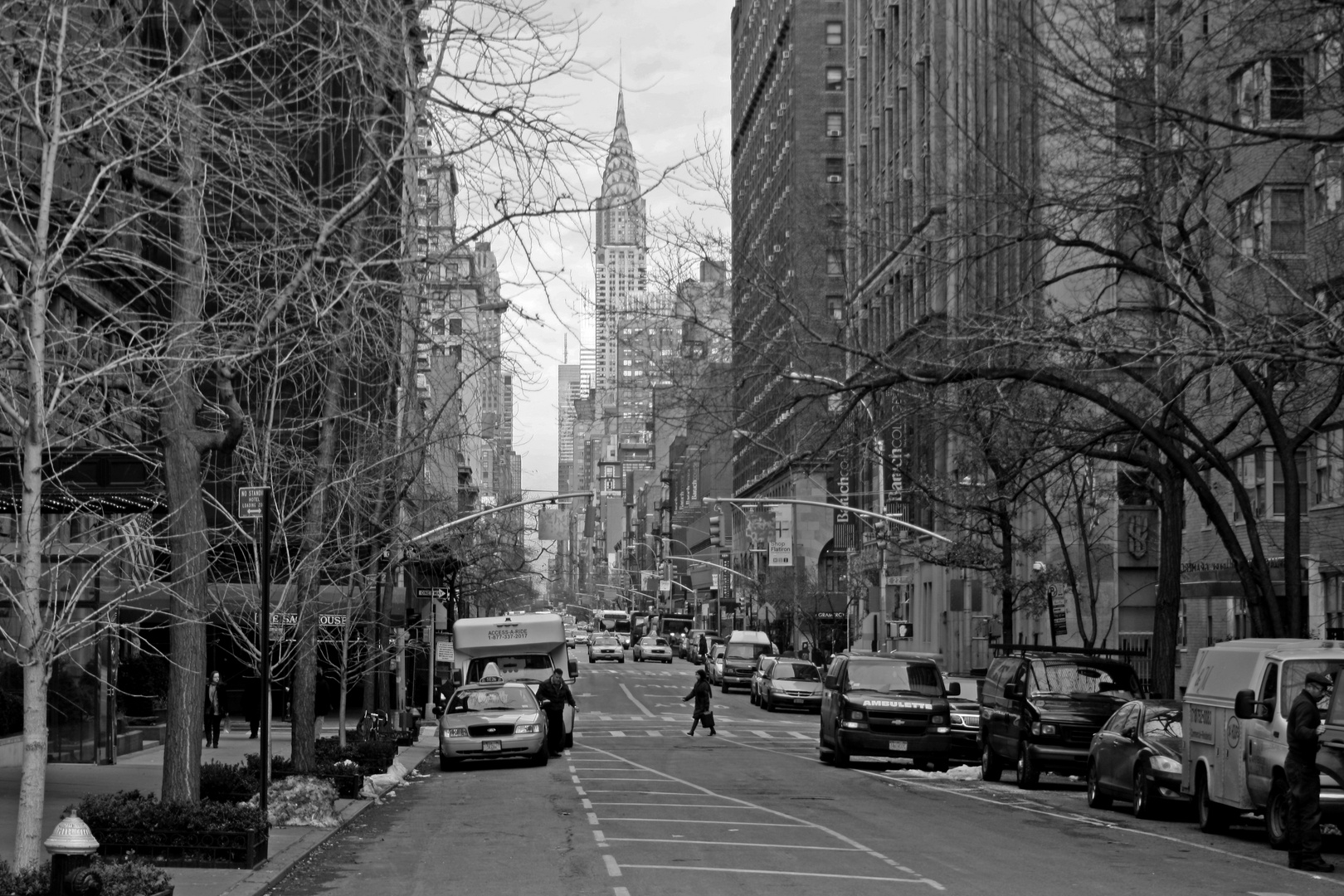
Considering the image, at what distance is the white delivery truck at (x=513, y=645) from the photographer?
1769 inches

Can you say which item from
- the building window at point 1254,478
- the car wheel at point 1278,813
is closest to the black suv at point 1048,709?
the car wheel at point 1278,813

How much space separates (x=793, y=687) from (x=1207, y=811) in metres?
40.2

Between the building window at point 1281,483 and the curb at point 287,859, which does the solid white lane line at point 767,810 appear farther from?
the building window at point 1281,483

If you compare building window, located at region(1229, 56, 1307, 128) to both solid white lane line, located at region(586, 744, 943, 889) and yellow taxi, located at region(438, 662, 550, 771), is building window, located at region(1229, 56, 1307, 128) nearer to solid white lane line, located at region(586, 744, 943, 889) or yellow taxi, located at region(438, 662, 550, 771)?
solid white lane line, located at region(586, 744, 943, 889)

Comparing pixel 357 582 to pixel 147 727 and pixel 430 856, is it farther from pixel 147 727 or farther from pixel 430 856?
pixel 430 856

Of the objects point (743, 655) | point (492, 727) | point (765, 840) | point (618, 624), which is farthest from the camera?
point (618, 624)

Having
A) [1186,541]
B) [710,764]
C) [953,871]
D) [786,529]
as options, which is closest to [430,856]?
[953,871]

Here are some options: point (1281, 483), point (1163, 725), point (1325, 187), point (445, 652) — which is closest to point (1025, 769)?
point (1163, 725)

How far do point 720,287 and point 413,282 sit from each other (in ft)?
34.4

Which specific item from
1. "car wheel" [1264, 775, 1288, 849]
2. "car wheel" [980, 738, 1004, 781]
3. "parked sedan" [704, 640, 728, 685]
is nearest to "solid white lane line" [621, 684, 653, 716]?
"parked sedan" [704, 640, 728, 685]

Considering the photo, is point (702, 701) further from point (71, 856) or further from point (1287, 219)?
point (71, 856)

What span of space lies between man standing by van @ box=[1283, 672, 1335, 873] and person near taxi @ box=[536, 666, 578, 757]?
67.4 feet

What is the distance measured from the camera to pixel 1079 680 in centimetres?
2948

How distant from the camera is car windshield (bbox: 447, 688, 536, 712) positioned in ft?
112
